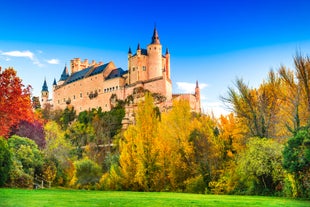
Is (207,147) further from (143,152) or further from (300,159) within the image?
(300,159)

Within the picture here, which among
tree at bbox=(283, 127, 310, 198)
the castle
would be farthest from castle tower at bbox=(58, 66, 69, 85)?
tree at bbox=(283, 127, 310, 198)

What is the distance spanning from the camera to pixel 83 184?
3472cm

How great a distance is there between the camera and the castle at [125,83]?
6612 centimetres

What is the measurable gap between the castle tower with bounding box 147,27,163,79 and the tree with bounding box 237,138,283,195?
4835cm

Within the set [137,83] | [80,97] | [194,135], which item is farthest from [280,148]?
[80,97]

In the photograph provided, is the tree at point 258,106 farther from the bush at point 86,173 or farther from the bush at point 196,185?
the bush at point 86,173

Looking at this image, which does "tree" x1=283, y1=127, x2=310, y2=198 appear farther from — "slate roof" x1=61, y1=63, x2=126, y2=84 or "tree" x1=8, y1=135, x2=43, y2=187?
"slate roof" x1=61, y1=63, x2=126, y2=84

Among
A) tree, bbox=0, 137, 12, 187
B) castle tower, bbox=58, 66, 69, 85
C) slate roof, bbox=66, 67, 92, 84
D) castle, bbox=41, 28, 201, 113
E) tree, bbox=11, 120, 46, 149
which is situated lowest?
tree, bbox=0, 137, 12, 187

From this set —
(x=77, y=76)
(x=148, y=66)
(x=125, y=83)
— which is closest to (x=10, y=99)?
(x=148, y=66)

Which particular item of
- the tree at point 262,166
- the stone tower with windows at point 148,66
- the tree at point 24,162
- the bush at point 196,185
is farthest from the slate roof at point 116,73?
the tree at point 262,166

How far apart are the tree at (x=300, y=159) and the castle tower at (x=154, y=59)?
2067 inches

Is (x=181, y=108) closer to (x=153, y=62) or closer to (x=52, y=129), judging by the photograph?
(x=52, y=129)

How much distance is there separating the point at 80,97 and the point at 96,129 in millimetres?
17806

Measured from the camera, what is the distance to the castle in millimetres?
66125
